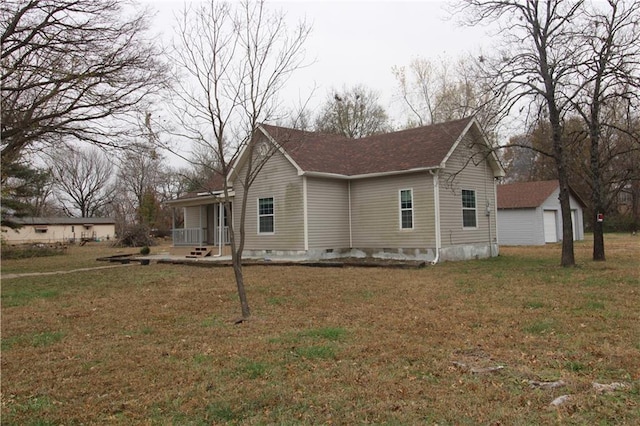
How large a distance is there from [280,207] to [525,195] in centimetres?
1749

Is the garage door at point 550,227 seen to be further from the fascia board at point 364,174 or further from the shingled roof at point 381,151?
the fascia board at point 364,174

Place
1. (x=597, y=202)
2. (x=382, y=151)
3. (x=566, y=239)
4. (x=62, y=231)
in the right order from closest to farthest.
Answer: (x=566, y=239), (x=597, y=202), (x=382, y=151), (x=62, y=231)

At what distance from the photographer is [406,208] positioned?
1770cm

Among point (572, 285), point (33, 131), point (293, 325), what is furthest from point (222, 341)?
point (33, 131)

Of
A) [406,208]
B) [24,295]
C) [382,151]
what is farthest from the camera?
[382,151]

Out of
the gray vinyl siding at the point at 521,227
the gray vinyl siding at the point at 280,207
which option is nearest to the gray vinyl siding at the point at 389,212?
the gray vinyl siding at the point at 280,207

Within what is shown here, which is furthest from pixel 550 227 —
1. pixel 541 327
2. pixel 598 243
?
pixel 541 327

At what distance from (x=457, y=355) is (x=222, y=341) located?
10.1 ft

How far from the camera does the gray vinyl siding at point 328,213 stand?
59.2ft

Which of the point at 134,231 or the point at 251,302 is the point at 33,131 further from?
the point at 134,231

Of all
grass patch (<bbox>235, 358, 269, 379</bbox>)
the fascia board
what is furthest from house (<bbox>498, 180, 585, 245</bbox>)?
grass patch (<bbox>235, 358, 269, 379</bbox>)

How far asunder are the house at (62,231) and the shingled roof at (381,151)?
135 ft

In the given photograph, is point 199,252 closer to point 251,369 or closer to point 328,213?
point 328,213

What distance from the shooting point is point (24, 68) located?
13430 mm
